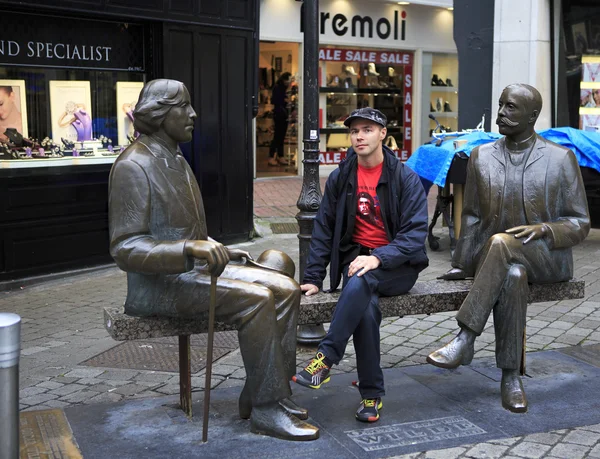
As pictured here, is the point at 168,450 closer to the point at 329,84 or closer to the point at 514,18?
the point at 514,18

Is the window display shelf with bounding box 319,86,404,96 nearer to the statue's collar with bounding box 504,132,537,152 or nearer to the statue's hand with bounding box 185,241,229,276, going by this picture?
the statue's collar with bounding box 504,132,537,152

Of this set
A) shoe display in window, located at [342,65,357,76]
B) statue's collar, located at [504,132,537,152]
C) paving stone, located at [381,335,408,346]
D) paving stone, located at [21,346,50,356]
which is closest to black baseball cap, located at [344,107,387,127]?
statue's collar, located at [504,132,537,152]

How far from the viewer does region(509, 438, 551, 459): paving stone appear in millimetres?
4242

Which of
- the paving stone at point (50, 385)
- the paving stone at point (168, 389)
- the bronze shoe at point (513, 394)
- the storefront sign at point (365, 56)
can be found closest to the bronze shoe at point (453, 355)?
the bronze shoe at point (513, 394)

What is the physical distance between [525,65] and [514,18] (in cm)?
71

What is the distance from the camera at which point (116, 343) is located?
6461 mm

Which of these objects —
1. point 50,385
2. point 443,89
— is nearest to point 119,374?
point 50,385

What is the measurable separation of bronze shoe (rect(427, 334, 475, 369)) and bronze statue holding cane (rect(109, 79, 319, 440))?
2.90 ft

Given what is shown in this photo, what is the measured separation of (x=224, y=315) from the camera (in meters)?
4.37

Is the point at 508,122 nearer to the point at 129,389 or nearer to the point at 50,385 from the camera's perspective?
the point at 129,389

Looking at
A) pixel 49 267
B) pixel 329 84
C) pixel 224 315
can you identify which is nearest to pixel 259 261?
pixel 224 315

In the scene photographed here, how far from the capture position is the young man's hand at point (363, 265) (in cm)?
468

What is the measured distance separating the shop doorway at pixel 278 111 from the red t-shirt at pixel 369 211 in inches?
504

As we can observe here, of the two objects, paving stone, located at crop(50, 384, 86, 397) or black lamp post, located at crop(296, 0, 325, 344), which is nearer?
paving stone, located at crop(50, 384, 86, 397)
